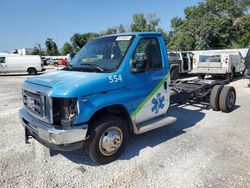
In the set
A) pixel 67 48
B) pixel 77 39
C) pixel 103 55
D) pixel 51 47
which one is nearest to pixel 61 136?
pixel 103 55

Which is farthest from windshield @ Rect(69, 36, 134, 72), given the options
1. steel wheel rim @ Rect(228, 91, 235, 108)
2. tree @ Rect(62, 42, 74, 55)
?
tree @ Rect(62, 42, 74, 55)

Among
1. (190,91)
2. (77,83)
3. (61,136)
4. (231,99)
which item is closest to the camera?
(61,136)

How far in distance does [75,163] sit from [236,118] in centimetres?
487

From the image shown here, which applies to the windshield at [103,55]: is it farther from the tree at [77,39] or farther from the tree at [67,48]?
the tree at [77,39]

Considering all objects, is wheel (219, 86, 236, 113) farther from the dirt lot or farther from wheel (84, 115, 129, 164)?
wheel (84, 115, 129, 164)

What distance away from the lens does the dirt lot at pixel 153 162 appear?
11.9 ft

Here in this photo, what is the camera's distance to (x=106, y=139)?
404 cm

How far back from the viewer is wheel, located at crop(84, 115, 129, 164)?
12.7 feet

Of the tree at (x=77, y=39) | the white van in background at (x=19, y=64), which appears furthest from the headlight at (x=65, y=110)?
the tree at (x=77, y=39)

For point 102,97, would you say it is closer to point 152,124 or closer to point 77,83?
point 77,83

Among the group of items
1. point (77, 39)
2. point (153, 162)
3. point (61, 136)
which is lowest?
point (153, 162)

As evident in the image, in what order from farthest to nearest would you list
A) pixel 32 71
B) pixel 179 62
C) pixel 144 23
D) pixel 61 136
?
pixel 144 23, pixel 32 71, pixel 179 62, pixel 61 136

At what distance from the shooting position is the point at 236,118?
673 cm

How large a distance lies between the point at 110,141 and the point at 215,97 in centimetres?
438
